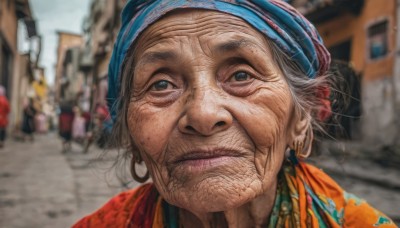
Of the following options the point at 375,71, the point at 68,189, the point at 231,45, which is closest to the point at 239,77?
the point at 231,45

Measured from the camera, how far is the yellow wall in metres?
10.1

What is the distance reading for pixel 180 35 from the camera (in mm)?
1295

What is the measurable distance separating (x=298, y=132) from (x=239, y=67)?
40 cm

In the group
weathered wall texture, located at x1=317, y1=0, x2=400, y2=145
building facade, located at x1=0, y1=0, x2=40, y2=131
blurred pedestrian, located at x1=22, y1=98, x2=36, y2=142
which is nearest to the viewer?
weathered wall texture, located at x1=317, y1=0, x2=400, y2=145

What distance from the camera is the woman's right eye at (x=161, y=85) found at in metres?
1.34

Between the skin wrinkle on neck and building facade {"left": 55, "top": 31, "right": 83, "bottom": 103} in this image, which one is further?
building facade {"left": 55, "top": 31, "right": 83, "bottom": 103}

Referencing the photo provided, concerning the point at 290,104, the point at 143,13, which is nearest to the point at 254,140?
the point at 290,104

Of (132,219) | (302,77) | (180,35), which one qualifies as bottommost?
(132,219)

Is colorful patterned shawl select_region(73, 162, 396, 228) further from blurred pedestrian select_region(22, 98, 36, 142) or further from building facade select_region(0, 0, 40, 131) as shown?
building facade select_region(0, 0, 40, 131)

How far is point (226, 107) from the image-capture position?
123 cm

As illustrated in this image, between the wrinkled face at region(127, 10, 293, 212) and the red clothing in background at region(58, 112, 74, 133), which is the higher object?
the wrinkled face at region(127, 10, 293, 212)

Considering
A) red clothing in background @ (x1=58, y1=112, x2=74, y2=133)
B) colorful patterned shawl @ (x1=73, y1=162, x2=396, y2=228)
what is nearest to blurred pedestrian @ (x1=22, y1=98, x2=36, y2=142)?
red clothing in background @ (x1=58, y1=112, x2=74, y2=133)

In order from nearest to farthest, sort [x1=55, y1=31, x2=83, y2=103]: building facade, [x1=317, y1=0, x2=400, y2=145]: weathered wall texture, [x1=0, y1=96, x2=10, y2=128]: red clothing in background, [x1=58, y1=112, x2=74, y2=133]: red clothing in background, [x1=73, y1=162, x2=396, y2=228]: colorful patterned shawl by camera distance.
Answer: [x1=73, y1=162, x2=396, y2=228]: colorful patterned shawl, [x1=0, y1=96, x2=10, y2=128]: red clothing in background, [x1=317, y1=0, x2=400, y2=145]: weathered wall texture, [x1=58, y1=112, x2=74, y2=133]: red clothing in background, [x1=55, y1=31, x2=83, y2=103]: building facade

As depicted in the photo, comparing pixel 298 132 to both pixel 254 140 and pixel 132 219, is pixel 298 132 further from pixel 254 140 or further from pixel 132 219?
pixel 132 219
